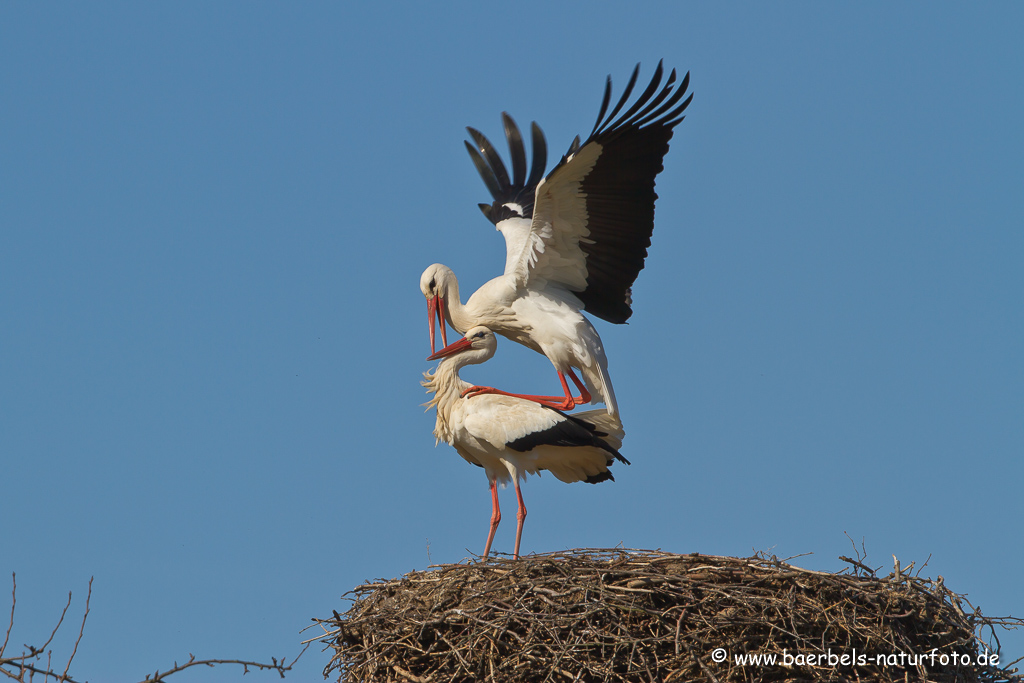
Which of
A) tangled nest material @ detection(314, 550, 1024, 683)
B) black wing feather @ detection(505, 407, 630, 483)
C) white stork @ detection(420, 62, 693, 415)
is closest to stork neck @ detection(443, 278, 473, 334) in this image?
white stork @ detection(420, 62, 693, 415)

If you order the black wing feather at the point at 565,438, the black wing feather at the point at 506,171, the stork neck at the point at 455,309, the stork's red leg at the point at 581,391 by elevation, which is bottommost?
the black wing feather at the point at 565,438

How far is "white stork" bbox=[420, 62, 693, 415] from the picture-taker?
8367 mm

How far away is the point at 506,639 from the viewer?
6.57 meters

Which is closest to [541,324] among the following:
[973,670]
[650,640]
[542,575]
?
[542,575]

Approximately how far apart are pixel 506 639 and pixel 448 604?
495mm

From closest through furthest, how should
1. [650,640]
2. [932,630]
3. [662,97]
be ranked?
[650,640] < [932,630] < [662,97]

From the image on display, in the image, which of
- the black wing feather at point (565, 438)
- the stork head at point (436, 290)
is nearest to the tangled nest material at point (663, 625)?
the black wing feather at point (565, 438)

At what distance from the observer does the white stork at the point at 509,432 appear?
8.27 m

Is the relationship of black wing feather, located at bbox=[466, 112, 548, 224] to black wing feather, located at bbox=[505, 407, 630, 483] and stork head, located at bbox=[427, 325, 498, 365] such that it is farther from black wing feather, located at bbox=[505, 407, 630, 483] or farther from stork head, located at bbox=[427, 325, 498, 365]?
black wing feather, located at bbox=[505, 407, 630, 483]

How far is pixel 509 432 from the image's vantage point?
8.27 m

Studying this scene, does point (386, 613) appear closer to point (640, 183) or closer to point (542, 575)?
point (542, 575)

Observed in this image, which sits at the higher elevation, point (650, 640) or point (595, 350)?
point (595, 350)

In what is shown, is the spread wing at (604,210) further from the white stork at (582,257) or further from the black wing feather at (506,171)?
the black wing feather at (506,171)

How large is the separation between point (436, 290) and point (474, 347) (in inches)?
27.8
